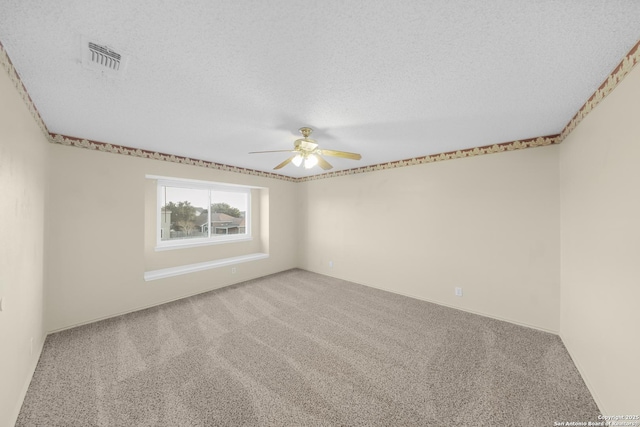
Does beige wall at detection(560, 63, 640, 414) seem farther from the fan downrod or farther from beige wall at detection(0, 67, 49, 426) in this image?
beige wall at detection(0, 67, 49, 426)

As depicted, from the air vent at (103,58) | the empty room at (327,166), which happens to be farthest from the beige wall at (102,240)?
the air vent at (103,58)

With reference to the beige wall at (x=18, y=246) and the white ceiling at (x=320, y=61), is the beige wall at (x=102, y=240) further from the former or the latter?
the white ceiling at (x=320, y=61)

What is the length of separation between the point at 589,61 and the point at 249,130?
2.57m

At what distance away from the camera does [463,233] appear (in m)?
3.14

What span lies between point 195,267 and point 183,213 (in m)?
1.11

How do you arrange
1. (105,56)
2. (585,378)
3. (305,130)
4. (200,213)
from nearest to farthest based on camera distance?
(105,56) < (585,378) < (305,130) < (200,213)

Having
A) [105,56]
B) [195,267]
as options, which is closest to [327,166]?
[105,56]

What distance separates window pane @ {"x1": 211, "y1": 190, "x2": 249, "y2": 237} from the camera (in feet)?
15.1

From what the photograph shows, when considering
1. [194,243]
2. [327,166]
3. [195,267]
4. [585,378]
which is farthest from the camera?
[194,243]

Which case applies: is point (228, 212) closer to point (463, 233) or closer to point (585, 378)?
point (463, 233)

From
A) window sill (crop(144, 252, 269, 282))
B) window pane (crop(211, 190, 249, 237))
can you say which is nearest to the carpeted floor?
window sill (crop(144, 252, 269, 282))

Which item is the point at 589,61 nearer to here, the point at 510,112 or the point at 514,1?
the point at 510,112

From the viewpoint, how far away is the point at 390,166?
→ 152 inches

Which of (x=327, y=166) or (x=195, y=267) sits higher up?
(x=327, y=166)
